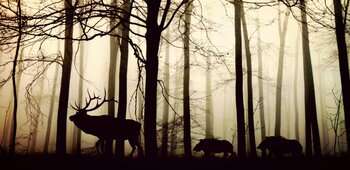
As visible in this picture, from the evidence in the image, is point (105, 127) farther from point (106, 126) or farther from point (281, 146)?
point (281, 146)

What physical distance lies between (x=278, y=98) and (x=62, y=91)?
1570 centimetres

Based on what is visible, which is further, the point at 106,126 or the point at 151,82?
the point at 106,126

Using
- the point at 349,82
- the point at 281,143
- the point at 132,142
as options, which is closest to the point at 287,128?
the point at 281,143

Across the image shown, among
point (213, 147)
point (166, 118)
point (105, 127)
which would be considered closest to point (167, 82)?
point (166, 118)

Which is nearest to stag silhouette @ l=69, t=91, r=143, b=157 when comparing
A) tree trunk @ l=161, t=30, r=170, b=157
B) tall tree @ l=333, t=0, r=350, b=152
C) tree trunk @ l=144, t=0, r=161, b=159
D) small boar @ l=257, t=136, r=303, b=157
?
tree trunk @ l=161, t=30, r=170, b=157

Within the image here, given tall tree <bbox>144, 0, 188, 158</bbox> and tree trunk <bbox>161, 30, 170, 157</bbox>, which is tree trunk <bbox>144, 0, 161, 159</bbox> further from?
tree trunk <bbox>161, 30, 170, 157</bbox>

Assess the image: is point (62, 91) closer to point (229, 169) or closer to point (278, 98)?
point (229, 169)

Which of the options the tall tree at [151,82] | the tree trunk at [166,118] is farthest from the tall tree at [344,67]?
the tall tree at [151,82]

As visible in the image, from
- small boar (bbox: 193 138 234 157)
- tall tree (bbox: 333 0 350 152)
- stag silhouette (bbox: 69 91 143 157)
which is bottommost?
small boar (bbox: 193 138 234 157)

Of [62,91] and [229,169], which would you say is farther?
[62,91]

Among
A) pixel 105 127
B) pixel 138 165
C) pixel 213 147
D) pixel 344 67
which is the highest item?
pixel 344 67

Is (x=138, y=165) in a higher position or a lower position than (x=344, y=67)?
lower

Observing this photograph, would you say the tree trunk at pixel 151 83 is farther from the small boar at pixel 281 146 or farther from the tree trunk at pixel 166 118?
the small boar at pixel 281 146

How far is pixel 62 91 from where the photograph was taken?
465 inches
